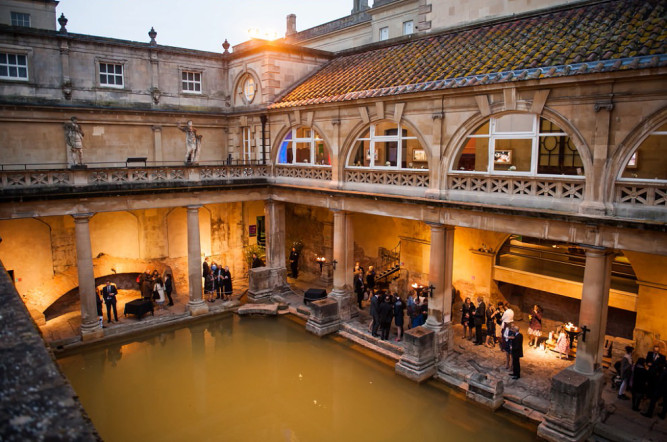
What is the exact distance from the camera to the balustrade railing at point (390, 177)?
15.7 meters

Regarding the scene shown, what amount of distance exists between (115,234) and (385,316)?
14484 millimetres

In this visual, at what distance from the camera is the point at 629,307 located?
49.0 feet

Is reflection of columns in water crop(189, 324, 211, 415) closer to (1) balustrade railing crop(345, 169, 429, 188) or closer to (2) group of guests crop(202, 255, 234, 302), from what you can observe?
(2) group of guests crop(202, 255, 234, 302)

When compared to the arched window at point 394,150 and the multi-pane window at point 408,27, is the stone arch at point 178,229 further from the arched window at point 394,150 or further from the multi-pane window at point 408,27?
the multi-pane window at point 408,27

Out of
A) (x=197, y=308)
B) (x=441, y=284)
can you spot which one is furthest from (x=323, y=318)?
(x=197, y=308)

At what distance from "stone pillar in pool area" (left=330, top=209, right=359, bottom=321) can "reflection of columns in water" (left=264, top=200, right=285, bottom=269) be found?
4490 millimetres

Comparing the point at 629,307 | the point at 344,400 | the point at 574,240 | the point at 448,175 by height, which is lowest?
the point at 344,400

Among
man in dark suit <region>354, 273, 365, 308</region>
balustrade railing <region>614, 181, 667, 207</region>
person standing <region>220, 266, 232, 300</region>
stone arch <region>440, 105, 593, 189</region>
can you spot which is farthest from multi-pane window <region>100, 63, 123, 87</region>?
balustrade railing <region>614, 181, 667, 207</region>

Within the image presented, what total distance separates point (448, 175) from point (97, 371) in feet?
44.2

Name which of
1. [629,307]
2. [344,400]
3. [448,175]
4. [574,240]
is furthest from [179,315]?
[629,307]

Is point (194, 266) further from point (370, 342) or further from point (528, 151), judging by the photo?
point (528, 151)

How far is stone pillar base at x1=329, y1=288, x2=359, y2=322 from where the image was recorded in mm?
19156

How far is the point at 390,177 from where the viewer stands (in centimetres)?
1664

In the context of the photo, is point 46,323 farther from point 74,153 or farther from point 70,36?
point 70,36
